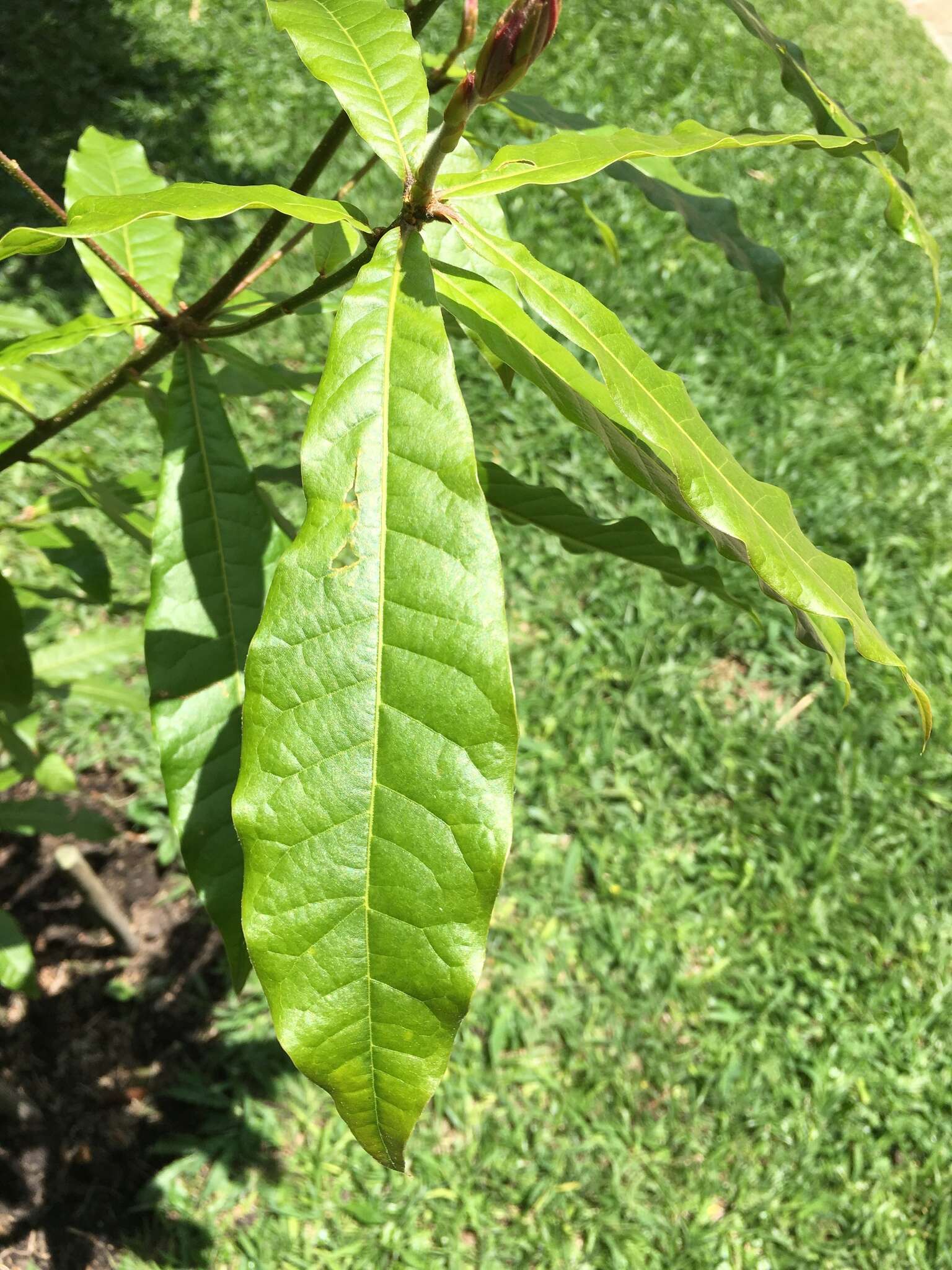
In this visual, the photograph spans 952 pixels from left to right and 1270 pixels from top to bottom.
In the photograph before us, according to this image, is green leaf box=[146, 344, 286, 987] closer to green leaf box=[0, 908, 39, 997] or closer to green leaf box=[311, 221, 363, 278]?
green leaf box=[311, 221, 363, 278]

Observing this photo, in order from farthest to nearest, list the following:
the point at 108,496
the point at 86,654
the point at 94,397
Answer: the point at 86,654, the point at 108,496, the point at 94,397

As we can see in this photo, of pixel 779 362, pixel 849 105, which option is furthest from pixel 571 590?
pixel 849 105

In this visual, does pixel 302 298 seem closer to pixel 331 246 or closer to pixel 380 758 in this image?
pixel 331 246

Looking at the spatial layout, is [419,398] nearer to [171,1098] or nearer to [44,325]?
[44,325]

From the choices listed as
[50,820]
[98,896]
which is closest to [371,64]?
[50,820]

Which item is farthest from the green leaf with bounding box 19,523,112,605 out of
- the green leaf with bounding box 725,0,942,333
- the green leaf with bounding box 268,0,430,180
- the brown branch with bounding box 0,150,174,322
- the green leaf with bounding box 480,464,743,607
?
the green leaf with bounding box 725,0,942,333
